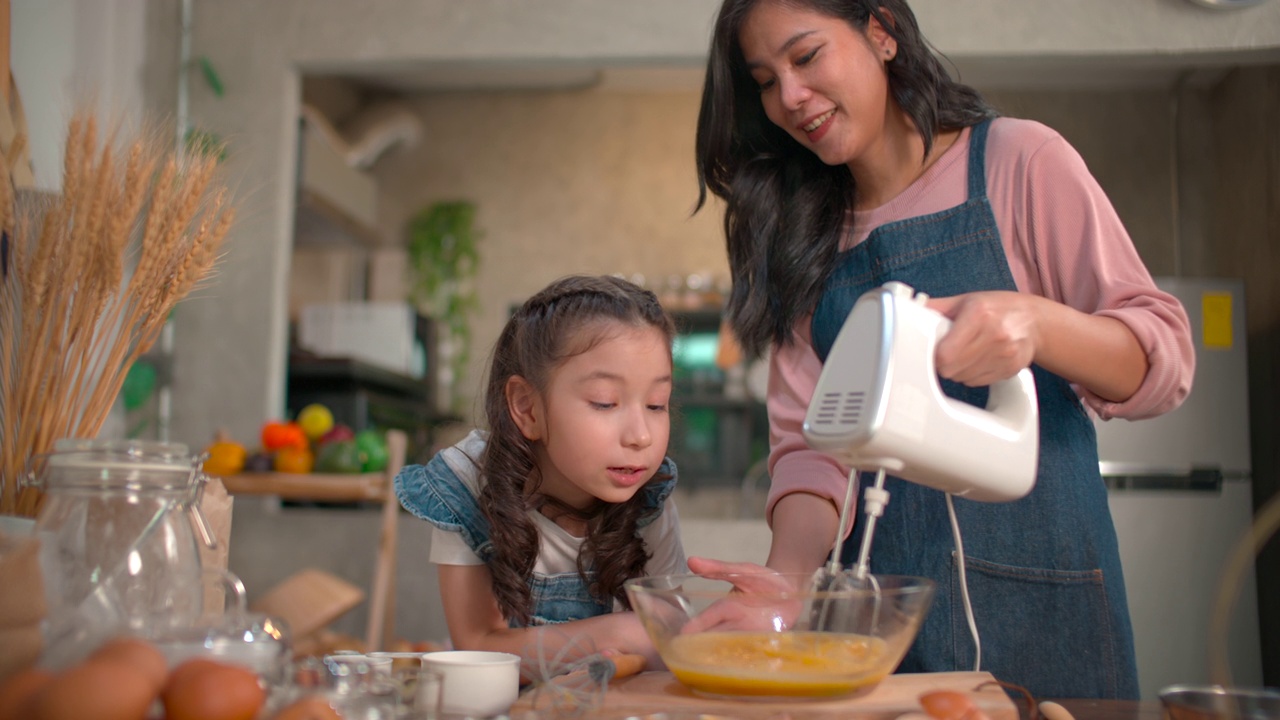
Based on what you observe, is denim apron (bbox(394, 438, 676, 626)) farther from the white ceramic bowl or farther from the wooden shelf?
the wooden shelf

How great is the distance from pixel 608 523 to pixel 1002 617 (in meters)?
0.51

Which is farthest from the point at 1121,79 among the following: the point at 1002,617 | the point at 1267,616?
the point at 1002,617

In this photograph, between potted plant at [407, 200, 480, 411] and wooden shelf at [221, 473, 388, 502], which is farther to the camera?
potted plant at [407, 200, 480, 411]

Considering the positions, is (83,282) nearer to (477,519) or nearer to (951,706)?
(477,519)

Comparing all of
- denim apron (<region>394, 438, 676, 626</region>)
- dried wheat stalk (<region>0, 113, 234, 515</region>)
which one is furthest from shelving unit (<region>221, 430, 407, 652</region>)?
dried wheat stalk (<region>0, 113, 234, 515</region>)

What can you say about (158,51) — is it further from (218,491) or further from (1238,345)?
(1238,345)

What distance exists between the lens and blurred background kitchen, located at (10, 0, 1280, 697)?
3387 mm

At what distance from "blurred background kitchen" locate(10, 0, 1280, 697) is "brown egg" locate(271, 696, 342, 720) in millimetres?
1616

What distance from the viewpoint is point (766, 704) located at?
0.83 m

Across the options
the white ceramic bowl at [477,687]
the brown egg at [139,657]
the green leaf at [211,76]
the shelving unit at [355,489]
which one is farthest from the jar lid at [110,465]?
the green leaf at [211,76]

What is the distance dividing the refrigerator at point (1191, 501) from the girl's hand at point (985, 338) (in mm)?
3098

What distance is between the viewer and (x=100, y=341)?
884 millimetres

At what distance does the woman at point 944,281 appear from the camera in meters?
1.17

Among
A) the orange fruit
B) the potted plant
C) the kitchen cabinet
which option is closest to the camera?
the orange fruit
